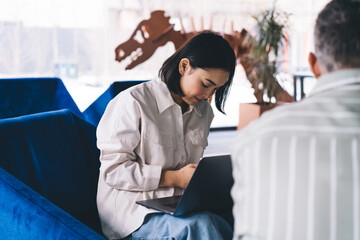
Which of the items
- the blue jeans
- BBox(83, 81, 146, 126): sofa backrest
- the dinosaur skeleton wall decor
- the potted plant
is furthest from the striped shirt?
the potted plant

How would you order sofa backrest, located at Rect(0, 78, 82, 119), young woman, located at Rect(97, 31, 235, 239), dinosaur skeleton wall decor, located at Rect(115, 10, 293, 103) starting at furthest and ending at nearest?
dinosaur skeleton wall decor, located at Rect(115, 10, 293, 103) → sofa backrest, located at Rect(0, 78, 82, 119) → young woman, located at Rect(97, 31, 235, 239)

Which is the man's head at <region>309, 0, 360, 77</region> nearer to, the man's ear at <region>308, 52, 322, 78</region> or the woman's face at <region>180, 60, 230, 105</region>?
the man's ear at <region>308, 52, 322, 78</region>

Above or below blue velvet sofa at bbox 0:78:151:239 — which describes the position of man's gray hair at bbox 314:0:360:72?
above

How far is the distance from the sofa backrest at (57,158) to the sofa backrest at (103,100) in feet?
1.36

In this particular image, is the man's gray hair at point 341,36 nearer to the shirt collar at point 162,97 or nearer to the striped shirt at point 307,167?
the striped shirt at point 307,167

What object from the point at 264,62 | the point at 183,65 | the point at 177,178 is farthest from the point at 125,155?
the point at 264,62

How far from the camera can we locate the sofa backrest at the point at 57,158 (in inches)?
58.9

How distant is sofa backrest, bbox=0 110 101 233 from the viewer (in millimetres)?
1497

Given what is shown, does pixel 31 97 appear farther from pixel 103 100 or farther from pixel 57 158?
pixel 57 158

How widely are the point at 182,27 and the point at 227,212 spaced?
3.64 meters

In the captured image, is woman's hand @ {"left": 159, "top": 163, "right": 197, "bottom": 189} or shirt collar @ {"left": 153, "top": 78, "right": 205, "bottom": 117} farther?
shirt collar @ {"left": 153, "top": 78, "right": 205, "bottom": 117}

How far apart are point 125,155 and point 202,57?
17.3 inches

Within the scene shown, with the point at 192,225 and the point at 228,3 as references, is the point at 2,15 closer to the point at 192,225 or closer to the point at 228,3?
the point at 228,3

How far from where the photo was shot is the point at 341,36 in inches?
26.1
